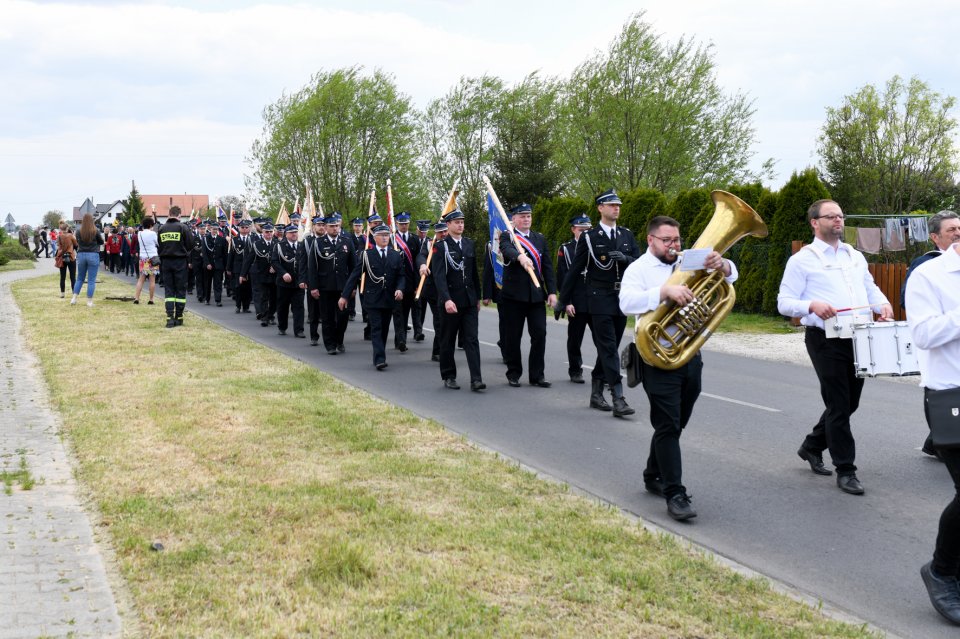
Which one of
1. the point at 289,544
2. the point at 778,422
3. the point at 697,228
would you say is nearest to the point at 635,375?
the point at 289,544

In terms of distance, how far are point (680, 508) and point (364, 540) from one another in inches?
75.0

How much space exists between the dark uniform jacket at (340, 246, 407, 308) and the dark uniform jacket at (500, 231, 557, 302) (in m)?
2.09

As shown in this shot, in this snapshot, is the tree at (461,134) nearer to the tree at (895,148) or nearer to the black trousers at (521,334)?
the tree at (895,148)

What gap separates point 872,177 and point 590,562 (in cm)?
5090

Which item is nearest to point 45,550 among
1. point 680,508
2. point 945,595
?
point 680,508

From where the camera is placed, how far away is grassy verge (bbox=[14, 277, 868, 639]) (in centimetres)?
403

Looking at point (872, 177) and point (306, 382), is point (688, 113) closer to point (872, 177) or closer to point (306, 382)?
point (872, 177)

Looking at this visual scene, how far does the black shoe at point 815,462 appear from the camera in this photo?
685 centimetres

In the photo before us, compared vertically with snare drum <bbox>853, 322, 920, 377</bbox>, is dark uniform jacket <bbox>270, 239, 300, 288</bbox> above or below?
above

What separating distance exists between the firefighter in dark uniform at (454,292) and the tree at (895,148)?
43936 millimetres

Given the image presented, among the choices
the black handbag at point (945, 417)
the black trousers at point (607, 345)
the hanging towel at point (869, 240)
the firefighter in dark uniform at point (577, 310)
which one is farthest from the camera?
the hanging towel at point (869, 240)

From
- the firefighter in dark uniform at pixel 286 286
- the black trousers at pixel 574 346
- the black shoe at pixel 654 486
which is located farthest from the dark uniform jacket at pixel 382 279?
the black shoe at pixel 654 486

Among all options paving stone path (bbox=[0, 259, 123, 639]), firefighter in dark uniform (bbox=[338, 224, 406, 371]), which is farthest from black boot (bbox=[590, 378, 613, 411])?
paving stone path (bbox=[0, 259, 123, 639])

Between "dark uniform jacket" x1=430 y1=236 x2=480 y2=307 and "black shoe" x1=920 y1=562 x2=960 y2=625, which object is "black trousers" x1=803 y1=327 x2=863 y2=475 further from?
"dark uniform jacket" x1=430 y1=236 x2=480 y2=307
